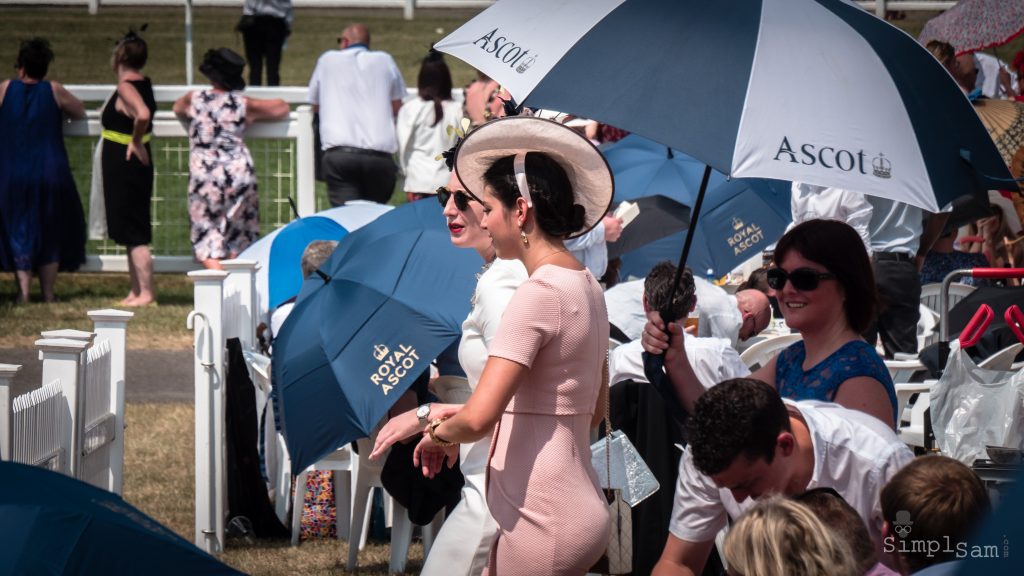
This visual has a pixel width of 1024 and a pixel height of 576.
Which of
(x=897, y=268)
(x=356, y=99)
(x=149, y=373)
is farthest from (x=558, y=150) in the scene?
(x=356, y=99)

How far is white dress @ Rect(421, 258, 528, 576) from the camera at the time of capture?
4426 millimetres

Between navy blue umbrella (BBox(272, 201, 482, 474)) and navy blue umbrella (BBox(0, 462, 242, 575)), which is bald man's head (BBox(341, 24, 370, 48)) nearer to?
navy blue umbrella (BBox(272, 201, 482, 474))

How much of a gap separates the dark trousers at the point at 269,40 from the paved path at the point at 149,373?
7903 mm

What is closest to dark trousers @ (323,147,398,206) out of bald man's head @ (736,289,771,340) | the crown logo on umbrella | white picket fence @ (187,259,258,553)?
white picket fence @ (187,259,258,553)

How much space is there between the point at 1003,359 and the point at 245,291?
3.73 meters

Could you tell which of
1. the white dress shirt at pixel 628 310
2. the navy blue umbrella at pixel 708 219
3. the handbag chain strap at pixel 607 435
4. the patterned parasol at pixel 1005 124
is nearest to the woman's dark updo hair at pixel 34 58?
the navy blue umbrella at pixel 708 219

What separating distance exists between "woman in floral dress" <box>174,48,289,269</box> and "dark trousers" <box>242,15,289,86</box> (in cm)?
593

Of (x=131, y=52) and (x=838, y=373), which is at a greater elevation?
(x=131, y=52)

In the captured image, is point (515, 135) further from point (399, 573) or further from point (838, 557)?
point (399, 573)

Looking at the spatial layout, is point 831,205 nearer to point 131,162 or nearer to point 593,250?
point 593,250

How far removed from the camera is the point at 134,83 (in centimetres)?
1163

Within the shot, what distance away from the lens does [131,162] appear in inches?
464

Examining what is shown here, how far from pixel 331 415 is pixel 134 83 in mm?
6730

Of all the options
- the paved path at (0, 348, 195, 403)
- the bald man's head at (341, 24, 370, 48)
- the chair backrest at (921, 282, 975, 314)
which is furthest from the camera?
the bald man's head at (341, 24, 370, 48)
